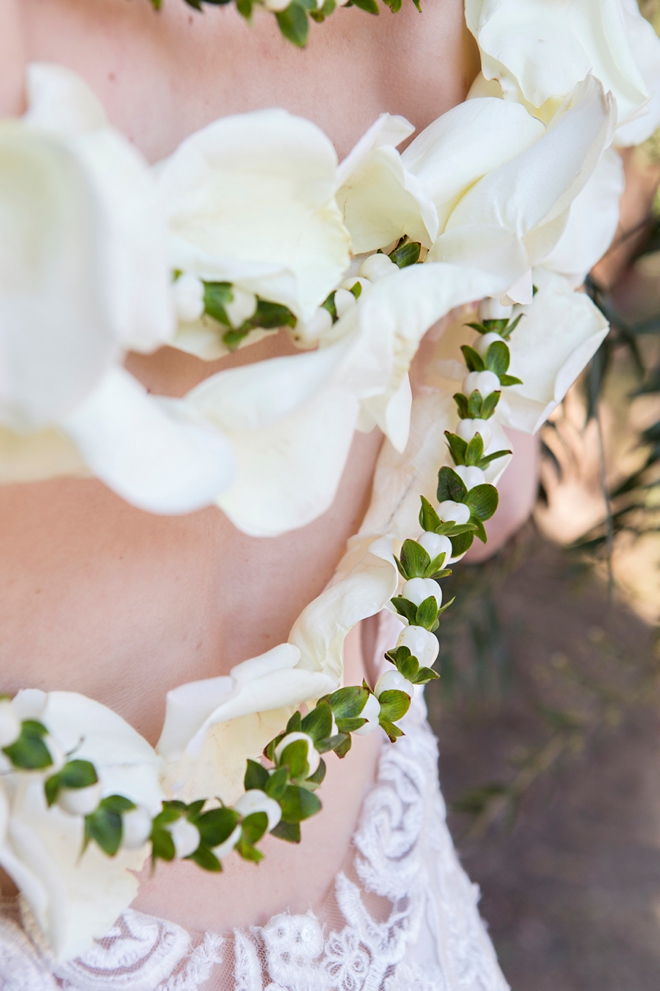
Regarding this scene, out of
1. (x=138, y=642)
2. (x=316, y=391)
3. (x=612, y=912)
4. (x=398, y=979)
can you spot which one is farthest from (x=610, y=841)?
(x=316, y=391)

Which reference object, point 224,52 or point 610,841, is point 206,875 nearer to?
point 224,52

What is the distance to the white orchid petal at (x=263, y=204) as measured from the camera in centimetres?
37

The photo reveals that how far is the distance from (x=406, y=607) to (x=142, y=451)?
287 millimetres

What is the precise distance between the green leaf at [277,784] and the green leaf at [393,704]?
0.31 feet

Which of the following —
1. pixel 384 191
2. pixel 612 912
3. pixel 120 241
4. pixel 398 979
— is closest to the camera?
pixel 120 241

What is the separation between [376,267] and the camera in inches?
19.7

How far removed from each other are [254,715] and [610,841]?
1.89m

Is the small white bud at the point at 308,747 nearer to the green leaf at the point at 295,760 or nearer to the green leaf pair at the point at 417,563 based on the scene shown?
the green leaf at the point at 295,760

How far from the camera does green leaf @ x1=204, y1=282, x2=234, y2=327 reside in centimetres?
39

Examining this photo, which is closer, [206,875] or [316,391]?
[316,391]

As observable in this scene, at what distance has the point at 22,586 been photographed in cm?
45

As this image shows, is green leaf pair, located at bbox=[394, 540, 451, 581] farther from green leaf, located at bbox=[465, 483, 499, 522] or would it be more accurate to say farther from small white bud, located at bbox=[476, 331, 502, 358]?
small white bud, located at bbox=[476, 331, 502, 358]

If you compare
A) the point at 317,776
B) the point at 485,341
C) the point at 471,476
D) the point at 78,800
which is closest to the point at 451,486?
the point at 471,476

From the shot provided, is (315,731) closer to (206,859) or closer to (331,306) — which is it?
(206,859)
